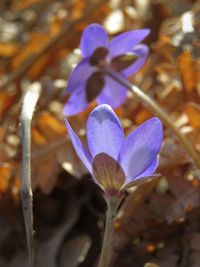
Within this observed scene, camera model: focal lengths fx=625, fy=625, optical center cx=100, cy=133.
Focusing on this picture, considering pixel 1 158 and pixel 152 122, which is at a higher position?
pixel 152 122

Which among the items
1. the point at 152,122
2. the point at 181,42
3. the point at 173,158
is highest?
the point at 152,122

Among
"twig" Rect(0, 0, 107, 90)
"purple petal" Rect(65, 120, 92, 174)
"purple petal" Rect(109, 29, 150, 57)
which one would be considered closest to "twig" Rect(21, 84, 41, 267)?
"purple petal" Rect(65, 120, 92, 174)

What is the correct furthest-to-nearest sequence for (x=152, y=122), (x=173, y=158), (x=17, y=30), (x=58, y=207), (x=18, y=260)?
(x=17, y=30)
(x=58, y=207)
(x=18, y=260)
(x=173, y=158)
(x=152, y=122)

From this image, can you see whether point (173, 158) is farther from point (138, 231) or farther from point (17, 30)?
point (17, 30)

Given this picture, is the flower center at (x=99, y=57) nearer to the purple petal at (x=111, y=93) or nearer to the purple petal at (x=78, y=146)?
the purple petal at (x=111, y=93)

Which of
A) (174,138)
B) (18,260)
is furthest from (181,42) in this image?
(18,260)

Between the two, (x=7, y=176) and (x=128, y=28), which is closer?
(x=7, y=176)

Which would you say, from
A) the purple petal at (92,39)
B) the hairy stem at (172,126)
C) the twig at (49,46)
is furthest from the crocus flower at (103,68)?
the twig at (49,46)

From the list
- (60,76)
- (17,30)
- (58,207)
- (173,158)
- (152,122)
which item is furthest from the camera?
(17,30)
